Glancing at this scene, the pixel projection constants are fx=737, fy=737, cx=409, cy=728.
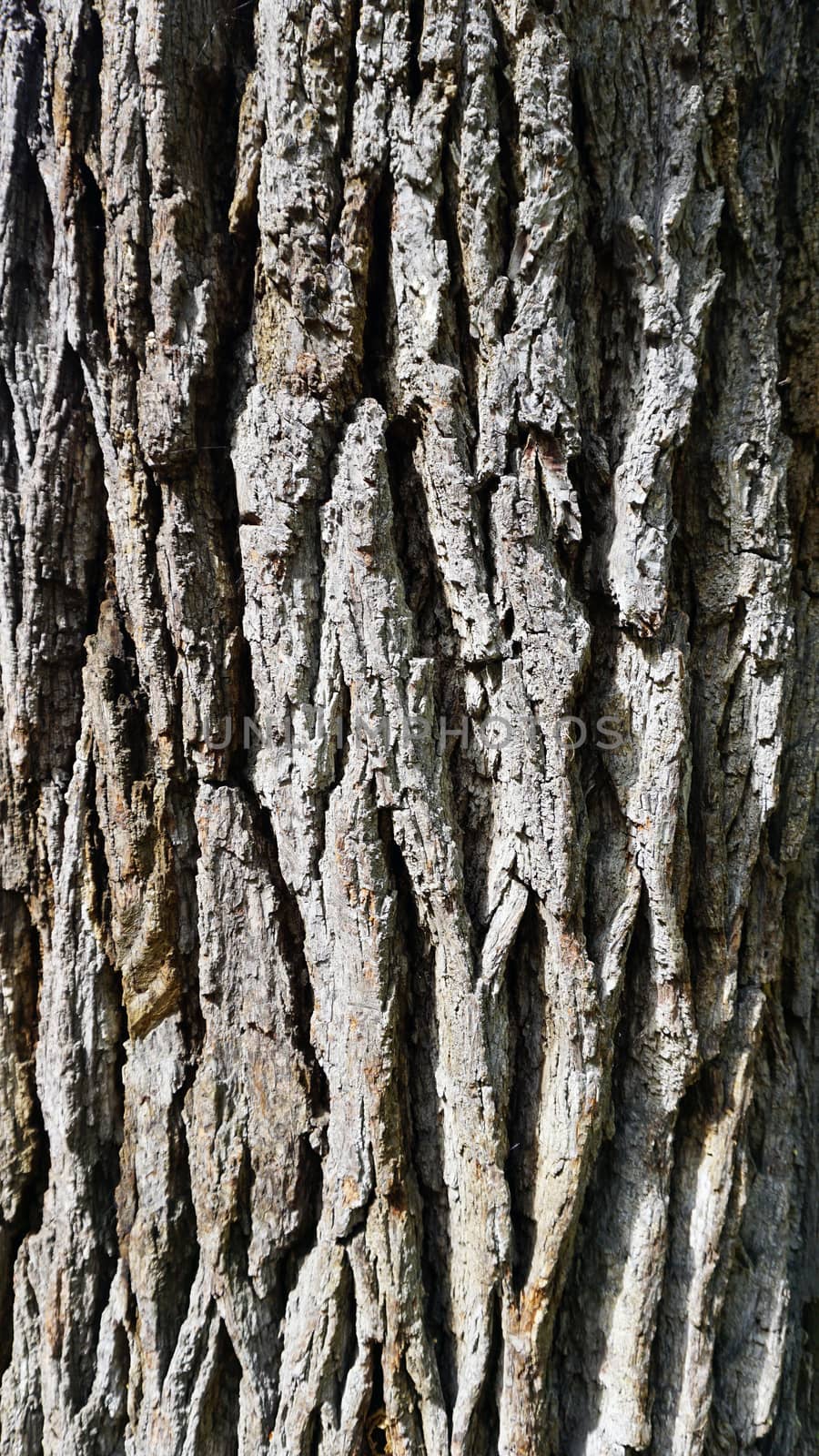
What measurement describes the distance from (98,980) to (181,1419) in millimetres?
847

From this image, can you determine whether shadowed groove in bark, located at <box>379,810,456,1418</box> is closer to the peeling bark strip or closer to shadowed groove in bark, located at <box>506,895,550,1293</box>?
the peeling bark strip

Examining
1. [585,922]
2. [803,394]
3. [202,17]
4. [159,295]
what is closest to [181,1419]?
[585,922]

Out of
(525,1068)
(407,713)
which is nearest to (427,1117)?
(525,1068)

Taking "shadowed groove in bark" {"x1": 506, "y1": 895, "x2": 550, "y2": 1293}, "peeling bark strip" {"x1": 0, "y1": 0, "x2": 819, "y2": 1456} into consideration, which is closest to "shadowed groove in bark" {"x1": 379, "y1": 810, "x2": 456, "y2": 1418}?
"peeling bark strip" {"x1": 0, "y1": 0, "x2": 819, "y2": 1456}

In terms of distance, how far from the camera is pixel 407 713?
1359 mm

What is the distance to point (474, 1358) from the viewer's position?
136cm

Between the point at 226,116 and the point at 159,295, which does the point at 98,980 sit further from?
the point at 226,116

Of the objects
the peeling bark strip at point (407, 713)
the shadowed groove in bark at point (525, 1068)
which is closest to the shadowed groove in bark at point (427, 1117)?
the peeling bark strip at point (407, 713)

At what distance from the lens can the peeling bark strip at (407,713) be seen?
136 cm

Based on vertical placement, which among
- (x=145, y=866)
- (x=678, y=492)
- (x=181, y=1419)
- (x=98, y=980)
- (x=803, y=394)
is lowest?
(x=181, y=1419)

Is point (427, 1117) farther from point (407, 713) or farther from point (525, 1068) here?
point (407, 713)

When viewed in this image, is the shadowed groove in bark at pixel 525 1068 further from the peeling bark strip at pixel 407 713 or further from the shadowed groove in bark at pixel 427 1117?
the shadowed groove in bark at pixel 427 1117

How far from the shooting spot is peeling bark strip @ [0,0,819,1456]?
1.36 metres

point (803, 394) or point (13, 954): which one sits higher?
point (803, 394)
